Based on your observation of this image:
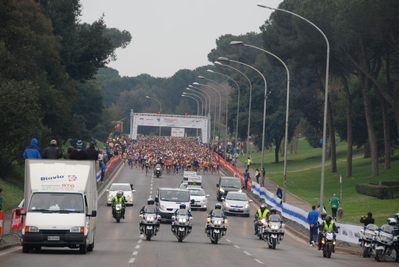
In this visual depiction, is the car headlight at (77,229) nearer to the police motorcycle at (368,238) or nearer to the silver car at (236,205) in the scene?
the police motorcycle at (368,238)

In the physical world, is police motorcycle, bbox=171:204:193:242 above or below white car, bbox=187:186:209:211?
above

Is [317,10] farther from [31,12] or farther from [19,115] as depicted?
[19,115]

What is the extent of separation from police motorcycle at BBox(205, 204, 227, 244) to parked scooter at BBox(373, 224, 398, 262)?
5.82 m

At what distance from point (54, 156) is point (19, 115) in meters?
15.8

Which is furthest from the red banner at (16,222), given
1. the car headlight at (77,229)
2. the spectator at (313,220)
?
the spectator at (313,220)

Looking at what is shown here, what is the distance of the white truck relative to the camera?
19.1 meters

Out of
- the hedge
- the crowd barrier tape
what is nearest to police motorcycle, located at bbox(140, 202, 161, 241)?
the crowd barrier tape

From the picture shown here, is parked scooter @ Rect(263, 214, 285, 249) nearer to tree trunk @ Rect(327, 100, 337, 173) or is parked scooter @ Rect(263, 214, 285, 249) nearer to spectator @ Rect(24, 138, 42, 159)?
spectator @ Rect(24, 138, 42, 159)

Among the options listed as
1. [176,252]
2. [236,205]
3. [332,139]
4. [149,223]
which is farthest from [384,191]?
[176,252]

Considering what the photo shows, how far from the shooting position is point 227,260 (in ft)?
66.8

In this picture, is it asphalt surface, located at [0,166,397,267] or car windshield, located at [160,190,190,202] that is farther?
car windshield, located at [160,190,190,202]

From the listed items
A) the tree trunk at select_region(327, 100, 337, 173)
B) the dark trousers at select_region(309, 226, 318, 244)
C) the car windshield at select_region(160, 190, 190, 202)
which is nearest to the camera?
the dark trousers at select_region(309, 226, 318, 244)

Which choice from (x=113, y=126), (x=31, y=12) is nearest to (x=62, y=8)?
(x=31, y=12)

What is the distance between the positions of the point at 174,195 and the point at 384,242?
1487cm
